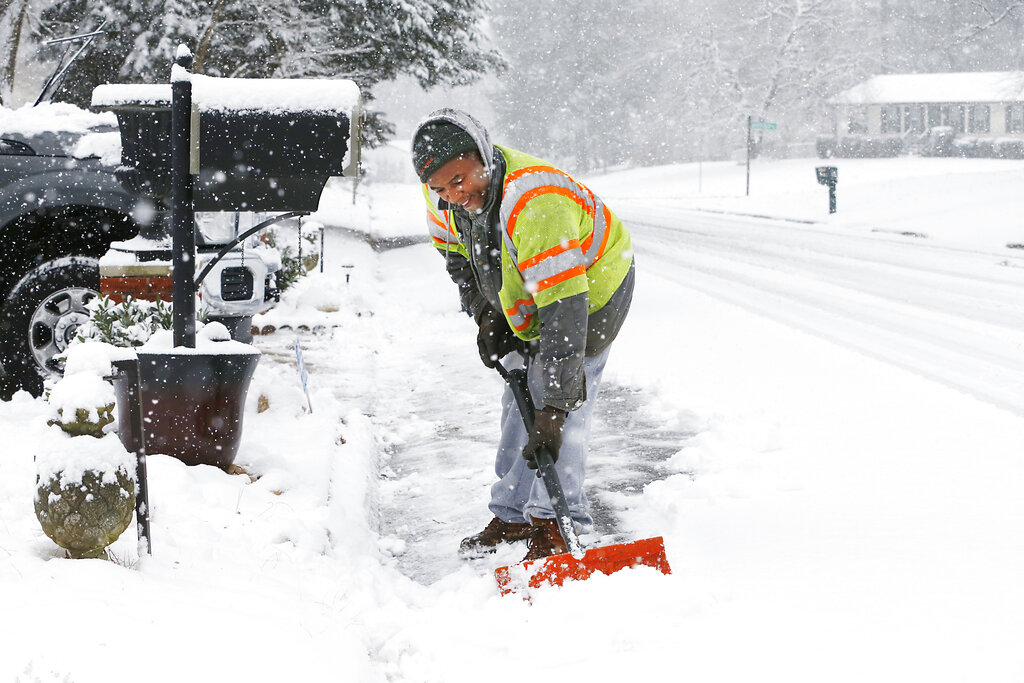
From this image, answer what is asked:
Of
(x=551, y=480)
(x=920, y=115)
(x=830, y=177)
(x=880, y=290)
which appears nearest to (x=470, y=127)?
(x=551, y=480)

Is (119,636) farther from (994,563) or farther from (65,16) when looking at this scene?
(65,16)

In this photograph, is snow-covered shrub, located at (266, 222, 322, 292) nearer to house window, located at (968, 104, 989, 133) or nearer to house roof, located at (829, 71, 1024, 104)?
house roof, located at (829, 71, 1024, 104)

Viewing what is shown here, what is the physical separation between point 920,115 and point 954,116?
1.66 meters

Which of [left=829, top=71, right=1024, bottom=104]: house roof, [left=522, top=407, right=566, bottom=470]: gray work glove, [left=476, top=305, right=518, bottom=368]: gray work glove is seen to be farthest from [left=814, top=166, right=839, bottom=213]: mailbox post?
[left=829, top=71, right=1024, bottom=104]: house roof

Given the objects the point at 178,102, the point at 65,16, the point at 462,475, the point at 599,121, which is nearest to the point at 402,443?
the point at 462,475

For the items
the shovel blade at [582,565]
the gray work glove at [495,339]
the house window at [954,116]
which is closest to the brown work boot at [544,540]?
the shovel blade at [582,565]

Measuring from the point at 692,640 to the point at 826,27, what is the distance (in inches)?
2066

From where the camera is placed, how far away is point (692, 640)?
285 centimetres

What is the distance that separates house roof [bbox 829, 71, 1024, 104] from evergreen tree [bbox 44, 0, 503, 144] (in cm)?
3841

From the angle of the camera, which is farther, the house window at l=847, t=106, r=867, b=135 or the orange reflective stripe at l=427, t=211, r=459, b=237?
the house window at l=847, t=106, r=867, b=135

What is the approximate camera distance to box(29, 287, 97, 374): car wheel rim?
5516 mm

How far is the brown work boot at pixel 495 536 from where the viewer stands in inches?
158

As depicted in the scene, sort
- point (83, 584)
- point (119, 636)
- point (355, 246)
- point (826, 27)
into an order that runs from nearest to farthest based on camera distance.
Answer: point (119, 636) < point (83, 584) < point (355, 246) < point (826, 27)

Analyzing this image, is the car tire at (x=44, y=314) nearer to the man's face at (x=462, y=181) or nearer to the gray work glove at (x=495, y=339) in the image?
the gray work glove at (x=495, y=339)
